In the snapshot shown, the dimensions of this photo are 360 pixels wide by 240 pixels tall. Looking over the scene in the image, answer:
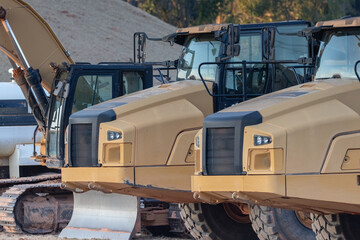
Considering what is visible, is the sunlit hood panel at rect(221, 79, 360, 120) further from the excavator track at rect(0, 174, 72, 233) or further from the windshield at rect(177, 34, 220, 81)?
the excavator track at rect(0, 174, 72, 233)

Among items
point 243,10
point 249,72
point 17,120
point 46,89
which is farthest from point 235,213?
point 243,10

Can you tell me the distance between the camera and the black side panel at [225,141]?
11758 mm

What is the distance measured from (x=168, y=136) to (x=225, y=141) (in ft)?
8.63

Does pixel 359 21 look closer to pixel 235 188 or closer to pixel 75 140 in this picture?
pixel 235 188

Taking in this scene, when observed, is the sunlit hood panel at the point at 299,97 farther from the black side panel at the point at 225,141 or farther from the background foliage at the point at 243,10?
the background foliage at the point at 243,10

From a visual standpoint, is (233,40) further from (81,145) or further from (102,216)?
(102,216)

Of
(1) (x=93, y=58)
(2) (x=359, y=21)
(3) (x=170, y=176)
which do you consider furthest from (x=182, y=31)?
(1) (x=93, y=58)

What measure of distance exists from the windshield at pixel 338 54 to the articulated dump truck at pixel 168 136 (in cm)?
50

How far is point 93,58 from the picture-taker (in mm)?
47375

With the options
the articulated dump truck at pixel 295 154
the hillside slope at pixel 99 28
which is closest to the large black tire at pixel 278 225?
the articulated dump truck at pixel 295 154

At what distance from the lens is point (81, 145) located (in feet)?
48.6

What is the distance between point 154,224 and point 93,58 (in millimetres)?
29877

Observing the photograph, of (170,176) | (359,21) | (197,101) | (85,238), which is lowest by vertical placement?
(85,238)

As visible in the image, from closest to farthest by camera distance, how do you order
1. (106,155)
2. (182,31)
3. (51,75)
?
1. (106,155)
2. (182,31)
3. (51,75)
